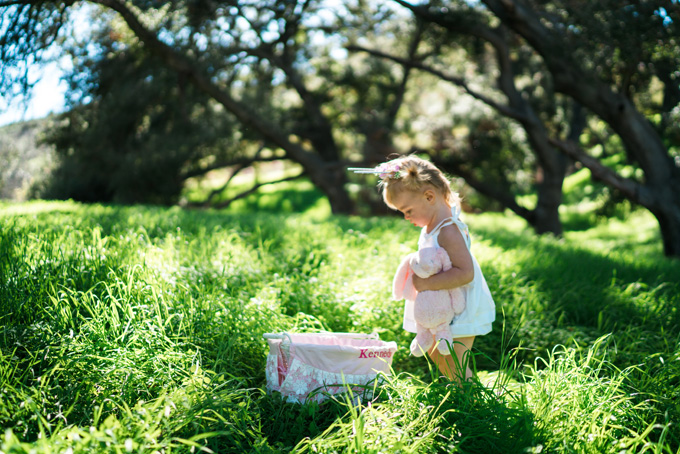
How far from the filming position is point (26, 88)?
5371 mm

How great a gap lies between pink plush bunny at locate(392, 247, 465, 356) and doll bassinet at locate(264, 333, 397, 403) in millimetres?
236

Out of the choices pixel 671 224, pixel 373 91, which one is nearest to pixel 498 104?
pixel 671 224

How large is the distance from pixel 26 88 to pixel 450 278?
4.96 m

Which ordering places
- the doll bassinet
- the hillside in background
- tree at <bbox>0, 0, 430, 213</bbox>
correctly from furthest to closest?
1. the hillside in background
2. tree at <bbox>0, 0, 430, 213</bbox>
3. the doll bassinet

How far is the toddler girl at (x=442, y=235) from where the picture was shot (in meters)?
2.76

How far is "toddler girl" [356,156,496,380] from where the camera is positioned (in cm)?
276

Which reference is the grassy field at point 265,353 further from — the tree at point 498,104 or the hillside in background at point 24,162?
the hillside in background at point 24,162

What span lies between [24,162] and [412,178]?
13.5 metres

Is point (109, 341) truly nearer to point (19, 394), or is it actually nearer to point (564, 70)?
point (19, 394)

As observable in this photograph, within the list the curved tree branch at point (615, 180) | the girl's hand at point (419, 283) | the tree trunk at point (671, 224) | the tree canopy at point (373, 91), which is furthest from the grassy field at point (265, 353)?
the tree trunk at point (671, 224)

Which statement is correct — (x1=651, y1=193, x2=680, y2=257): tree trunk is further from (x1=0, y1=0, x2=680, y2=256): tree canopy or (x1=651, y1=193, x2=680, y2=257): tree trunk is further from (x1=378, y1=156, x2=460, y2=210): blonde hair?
(x1=378, y1=156, x2=460, y2=210): blonde hair

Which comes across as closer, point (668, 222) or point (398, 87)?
point (668, 222)

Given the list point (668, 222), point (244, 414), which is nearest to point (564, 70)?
point (668, 222)

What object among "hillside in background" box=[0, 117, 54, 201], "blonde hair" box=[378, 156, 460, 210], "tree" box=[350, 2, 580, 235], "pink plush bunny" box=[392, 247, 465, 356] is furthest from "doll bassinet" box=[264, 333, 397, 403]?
"hillside in background" box=[0, 117, 54, 201]
